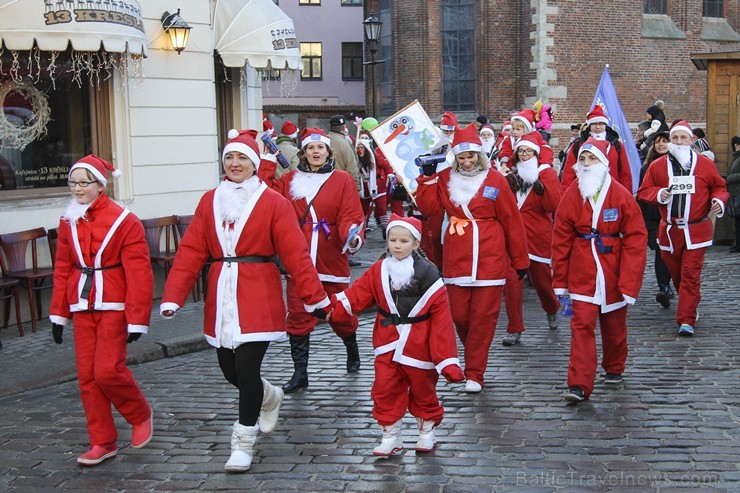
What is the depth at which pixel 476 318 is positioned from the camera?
25.3ft

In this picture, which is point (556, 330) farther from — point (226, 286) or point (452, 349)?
point (226, 286)

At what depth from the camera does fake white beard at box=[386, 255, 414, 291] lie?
6.14 meters

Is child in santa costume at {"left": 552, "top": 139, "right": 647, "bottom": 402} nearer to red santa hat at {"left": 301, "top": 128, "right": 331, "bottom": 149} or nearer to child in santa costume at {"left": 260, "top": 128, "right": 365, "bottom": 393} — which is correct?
child in santa costume at {"left": 260, "top": 128, "right": 365, "bottom": 393}

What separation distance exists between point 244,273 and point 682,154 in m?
5.51

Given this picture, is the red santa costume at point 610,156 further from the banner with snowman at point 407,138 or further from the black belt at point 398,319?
the black belt at point 398,319

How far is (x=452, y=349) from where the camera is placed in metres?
6.02

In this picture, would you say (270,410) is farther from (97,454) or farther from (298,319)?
(298,319)

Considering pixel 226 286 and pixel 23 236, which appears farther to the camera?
pixel 23 236

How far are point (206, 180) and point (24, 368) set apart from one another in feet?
Result: 15.0

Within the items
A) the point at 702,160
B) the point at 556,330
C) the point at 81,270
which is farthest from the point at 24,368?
the point at 702,160

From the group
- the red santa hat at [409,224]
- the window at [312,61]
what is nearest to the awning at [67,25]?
the red santa hat at [409,224]

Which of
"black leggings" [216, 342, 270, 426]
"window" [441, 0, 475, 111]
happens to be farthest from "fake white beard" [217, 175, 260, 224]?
"window" [441, 0, 475, 111]

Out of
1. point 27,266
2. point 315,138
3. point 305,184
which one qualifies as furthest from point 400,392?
point 27,266

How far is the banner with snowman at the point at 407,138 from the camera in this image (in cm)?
958
